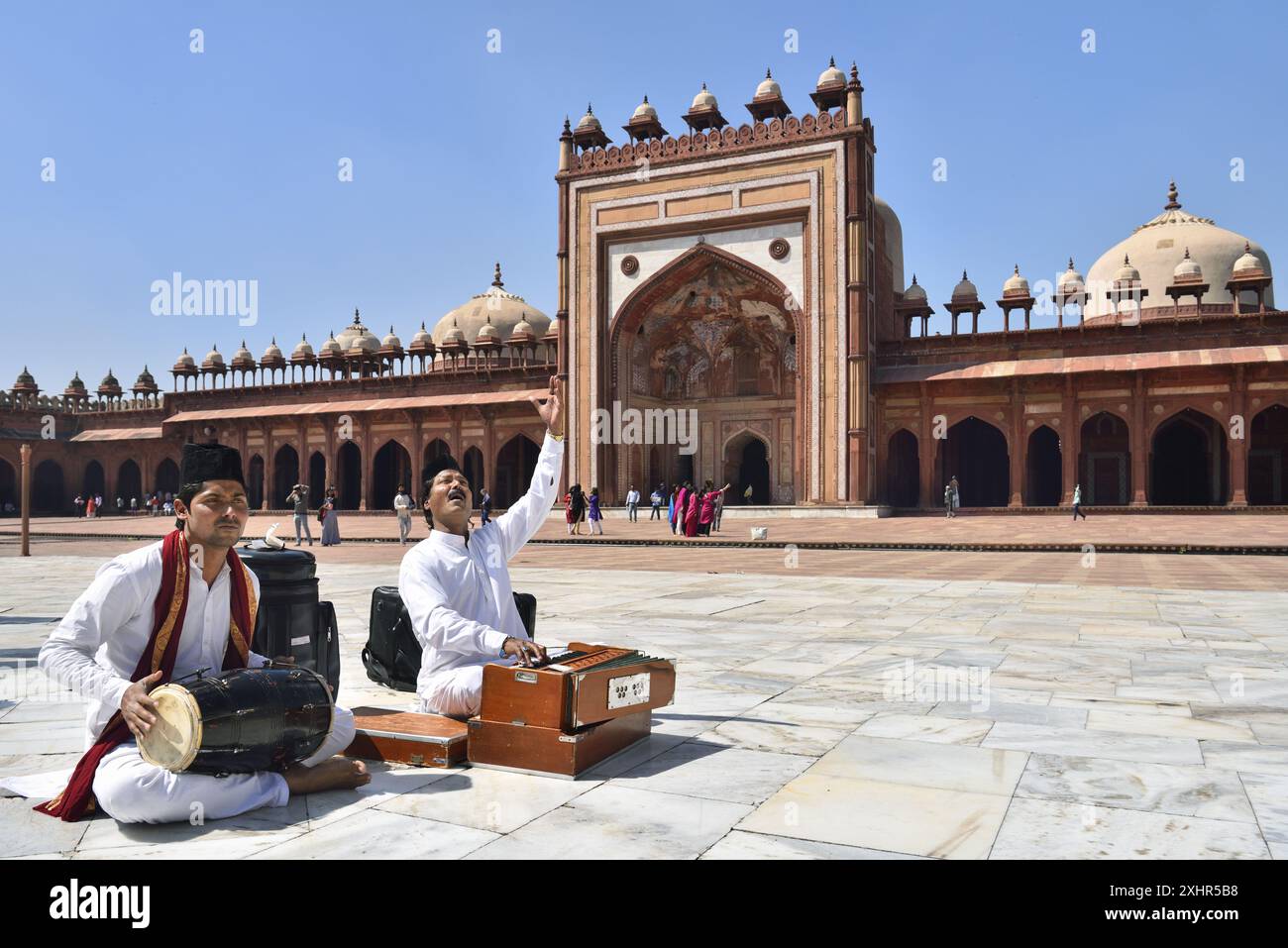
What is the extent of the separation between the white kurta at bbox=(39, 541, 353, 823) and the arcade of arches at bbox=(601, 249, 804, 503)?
27.8 meters

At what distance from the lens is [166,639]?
3.06m

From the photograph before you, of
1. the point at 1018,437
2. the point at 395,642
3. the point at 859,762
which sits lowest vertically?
the point at 859,762

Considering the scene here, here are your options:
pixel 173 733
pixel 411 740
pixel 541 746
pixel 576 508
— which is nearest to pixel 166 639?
pixel 173 733

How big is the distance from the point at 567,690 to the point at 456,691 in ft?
1.96

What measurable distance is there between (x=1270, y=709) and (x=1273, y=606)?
458 centimetres

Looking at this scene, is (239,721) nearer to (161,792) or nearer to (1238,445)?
(161,792)

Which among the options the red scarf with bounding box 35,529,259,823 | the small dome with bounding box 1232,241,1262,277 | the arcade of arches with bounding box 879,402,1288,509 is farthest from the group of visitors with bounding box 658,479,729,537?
the small dome with bounding box 1232,241,1262,277

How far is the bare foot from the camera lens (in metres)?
3.13

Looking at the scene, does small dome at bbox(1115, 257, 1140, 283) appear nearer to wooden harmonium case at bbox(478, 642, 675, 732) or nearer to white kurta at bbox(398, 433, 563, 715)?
white kurta at bbox(398, 433, 563, 715)

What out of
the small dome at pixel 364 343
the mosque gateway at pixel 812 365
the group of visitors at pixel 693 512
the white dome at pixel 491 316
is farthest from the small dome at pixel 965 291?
the small dome at pixel 364 343

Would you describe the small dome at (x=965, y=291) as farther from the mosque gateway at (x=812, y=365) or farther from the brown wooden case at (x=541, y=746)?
the brown wooden case at (x=541, y=746)

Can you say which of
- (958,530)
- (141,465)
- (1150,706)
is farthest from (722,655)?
(141,465)
